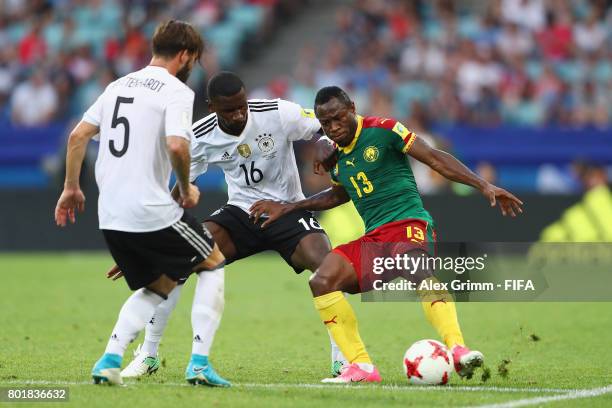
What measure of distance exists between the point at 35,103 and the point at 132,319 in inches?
665

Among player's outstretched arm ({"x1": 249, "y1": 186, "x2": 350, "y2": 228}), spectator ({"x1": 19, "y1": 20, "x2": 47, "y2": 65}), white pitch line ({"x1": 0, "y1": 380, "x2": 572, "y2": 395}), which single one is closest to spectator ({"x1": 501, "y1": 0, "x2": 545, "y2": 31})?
spectator ({"x1": 19, "y1": 20, "x2": 47, "y2": 65})

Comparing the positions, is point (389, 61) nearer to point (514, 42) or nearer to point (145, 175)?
point (514, 42)

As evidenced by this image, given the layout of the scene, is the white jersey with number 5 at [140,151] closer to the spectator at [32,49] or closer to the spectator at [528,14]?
the spectator at [528,14]

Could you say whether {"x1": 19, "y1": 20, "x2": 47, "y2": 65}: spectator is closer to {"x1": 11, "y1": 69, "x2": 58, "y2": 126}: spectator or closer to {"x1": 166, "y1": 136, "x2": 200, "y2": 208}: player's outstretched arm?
{"x1": 11, "y1": 69, "x2": 58, "y2": 126}: spectator

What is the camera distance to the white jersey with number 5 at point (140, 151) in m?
7.02

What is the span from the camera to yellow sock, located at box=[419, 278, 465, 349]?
7.66 metres

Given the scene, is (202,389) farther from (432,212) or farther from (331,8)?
(331,8)

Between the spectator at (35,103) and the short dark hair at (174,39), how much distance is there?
1647cm

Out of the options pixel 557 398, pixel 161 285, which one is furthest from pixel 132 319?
pixel 557 398

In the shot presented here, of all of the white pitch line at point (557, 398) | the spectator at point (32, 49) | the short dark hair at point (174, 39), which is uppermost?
the spectator at point (32, 49)

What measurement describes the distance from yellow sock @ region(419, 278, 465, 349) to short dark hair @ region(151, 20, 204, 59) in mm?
2329

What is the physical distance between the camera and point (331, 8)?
26641mm

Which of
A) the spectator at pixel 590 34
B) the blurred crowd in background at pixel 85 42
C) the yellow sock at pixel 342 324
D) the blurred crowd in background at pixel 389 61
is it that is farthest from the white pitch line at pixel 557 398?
the blurred crowd in background at pixel 85 42

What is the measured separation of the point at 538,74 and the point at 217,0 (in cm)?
785
